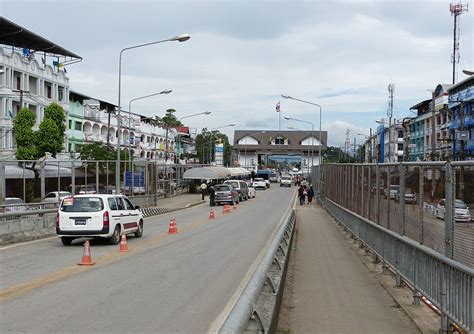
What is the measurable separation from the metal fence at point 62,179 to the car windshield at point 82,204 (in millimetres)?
3991

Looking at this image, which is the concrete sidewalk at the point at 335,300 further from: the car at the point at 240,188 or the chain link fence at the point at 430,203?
the car at the point at 240,188

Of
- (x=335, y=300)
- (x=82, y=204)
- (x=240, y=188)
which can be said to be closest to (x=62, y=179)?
(x=82, y=204)

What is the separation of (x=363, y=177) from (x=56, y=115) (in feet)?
111

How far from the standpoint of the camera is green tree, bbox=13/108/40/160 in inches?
1634

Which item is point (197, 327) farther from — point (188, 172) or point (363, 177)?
point (188, 172)

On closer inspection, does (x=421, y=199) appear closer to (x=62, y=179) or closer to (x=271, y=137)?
(x=62, y=179)

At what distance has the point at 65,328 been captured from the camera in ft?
24.2

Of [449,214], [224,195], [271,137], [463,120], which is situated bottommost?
[224,195]

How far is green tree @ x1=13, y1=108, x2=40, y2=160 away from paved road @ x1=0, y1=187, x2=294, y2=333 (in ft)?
80.1

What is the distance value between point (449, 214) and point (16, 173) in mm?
19023

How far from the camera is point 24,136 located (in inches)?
1640

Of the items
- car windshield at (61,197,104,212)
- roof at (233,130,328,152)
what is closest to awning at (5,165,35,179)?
car windshield at (61,197,104,212)

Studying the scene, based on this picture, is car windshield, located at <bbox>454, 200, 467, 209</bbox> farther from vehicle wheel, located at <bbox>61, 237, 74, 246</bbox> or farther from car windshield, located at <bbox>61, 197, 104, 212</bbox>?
vehicle wheel, located at <bbox>61, 237, 74, 246</bbox>

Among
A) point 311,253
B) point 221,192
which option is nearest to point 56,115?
point 221,192
